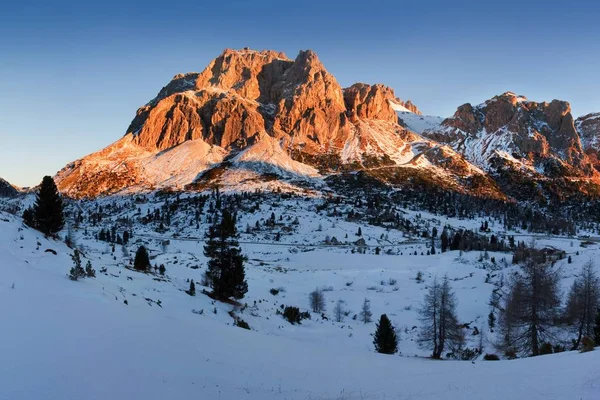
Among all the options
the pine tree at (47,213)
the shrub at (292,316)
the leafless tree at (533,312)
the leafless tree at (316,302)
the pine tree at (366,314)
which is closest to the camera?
the leafless tree at (533,312)

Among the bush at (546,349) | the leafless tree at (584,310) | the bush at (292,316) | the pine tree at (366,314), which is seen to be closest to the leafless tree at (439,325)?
the bush at (546,349)

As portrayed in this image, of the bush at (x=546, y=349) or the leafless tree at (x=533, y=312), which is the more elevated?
the leafless tree at (x=533, y=312)

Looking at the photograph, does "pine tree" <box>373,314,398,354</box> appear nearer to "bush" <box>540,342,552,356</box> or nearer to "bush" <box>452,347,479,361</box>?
"bush" <box>452,347,479,361</box>

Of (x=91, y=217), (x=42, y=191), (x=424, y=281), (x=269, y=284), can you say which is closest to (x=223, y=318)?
(x=42, y=191)

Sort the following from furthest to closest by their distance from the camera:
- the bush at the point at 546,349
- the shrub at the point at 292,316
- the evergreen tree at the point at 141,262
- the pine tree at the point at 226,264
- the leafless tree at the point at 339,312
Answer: the leafless tree at the point at 339,312 → the evergreen tree at the point at 141,262 → the shrub at the point at 292,316 → the pine tree at the point at 226,264 → the bush at the point at 546,349

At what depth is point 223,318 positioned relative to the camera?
28922 mm

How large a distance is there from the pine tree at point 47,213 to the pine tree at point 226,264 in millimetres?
13594

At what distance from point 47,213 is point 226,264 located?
15.5 metres

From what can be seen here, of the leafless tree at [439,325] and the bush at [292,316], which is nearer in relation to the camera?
the leafless tree at [439,325]

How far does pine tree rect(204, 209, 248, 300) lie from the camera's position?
3653 cm

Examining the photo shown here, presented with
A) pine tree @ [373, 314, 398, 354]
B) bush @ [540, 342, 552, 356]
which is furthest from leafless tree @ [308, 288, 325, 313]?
bush @ [540, 342, 552, 356]

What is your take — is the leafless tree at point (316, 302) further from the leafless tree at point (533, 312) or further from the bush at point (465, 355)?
the leafless tree at point (533, 312)

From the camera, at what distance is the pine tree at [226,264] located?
36.5 meters

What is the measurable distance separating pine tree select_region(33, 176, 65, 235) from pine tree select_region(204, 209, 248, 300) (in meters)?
13.6
